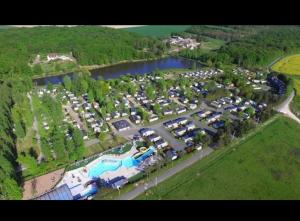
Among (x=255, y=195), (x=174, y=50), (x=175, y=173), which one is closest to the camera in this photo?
(x=255, y=195)

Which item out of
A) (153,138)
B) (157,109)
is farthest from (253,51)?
(153,138)

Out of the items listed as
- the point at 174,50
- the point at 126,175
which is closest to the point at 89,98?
the point at 126,175

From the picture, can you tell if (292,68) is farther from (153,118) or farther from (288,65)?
(153,118)

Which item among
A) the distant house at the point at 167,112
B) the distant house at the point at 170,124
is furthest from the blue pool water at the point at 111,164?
the distant house at the point at 167,112

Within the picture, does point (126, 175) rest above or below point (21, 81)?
below

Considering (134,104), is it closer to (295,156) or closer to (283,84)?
(295,156)

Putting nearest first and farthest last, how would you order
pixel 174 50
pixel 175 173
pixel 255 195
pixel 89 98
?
pixel 255 195 → pixel 175 173 → pixel 89 98 → pixel 174 50

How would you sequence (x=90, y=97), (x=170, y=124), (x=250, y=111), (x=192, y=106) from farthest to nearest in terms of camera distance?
1. (x=90, y=97)
2. (x=192, y=106)
3. (x=250, y=111)
4. (x=170, y=124)
